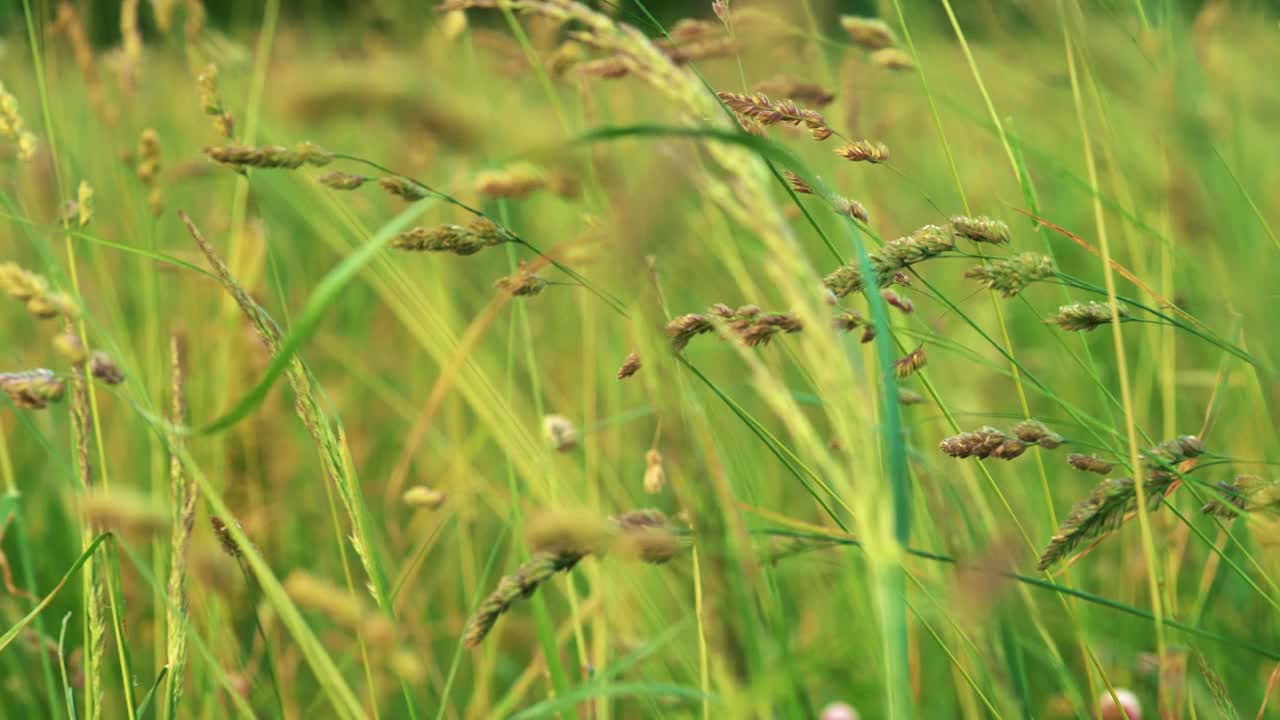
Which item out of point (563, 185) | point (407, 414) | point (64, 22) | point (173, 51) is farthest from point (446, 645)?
point (173, 51)

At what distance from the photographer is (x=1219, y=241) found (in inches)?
50.6

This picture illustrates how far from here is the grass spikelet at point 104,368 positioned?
0.56 m

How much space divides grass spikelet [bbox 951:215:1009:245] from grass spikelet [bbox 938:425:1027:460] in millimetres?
126

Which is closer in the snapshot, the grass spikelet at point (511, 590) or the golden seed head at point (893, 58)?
the grass spikelet at point (511, 590)

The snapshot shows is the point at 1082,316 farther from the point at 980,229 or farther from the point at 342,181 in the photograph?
the point at 342,181

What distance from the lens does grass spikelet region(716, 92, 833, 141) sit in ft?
2.18

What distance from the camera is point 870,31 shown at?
96 cm

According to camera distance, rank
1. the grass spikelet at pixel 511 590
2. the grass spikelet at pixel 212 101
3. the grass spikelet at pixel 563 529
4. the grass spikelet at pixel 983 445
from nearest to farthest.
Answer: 1. the grass spikelet at pixel 563 529
2. the grass spikelet at pixel 511 590
3. the grass spikelet at pixel 983 445
4. the grass spikelet at pixel 212 101

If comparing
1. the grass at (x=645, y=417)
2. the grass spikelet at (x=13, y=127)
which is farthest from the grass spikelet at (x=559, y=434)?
the grass spikelet at (x=13, y=127)

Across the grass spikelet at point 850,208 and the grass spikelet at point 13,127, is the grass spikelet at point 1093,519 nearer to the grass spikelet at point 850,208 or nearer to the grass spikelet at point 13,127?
the grass spikelet at point 850,208

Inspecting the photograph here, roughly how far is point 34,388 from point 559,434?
14.8 inches

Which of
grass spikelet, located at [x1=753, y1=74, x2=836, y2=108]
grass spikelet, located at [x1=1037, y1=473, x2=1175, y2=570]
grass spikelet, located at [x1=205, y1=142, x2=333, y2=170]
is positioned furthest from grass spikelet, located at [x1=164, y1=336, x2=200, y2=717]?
grass spikelet, located at [x1=753, y1=74, x2=836, y2=108]

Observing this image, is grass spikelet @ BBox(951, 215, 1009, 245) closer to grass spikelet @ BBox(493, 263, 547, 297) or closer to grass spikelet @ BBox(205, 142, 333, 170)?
grass spikelet @ BBox(493, 263, 547, 297)

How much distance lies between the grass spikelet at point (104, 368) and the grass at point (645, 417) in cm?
2
